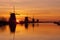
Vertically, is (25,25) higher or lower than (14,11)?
lower

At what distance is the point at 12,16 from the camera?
7320 mm

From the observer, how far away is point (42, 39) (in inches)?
215

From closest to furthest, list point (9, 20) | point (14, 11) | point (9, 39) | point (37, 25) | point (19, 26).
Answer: point (9, 39) < point (14, 11) < point (9, 20) < point (19, 26) < point (37, 25)

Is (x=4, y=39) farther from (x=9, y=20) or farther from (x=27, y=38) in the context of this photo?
(x=9, y=20)

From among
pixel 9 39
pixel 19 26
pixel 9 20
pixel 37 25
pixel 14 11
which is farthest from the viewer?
pixel 37 25

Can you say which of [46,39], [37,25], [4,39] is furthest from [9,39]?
[37,25]

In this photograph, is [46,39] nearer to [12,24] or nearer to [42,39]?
[42,39]

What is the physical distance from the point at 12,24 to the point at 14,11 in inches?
38.4

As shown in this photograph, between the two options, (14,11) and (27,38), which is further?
(14,11)

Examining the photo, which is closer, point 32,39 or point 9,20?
point 32,39

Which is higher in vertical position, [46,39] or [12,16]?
[12,16]

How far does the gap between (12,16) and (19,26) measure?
4.03ft

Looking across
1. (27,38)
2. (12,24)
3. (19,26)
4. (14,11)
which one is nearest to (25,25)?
(19,26)

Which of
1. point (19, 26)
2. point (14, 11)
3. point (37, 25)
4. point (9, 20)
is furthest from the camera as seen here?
point (37, 25)
